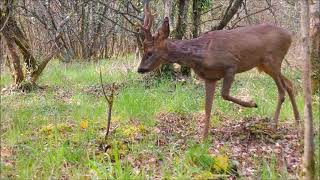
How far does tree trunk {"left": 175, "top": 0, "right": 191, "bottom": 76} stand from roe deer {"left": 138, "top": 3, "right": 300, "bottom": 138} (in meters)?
4.52

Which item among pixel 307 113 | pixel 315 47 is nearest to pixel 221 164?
pixel 307 113

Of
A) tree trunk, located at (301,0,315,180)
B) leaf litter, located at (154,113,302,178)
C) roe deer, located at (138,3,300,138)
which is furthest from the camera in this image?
roe deer, located at (138,3,300,138)

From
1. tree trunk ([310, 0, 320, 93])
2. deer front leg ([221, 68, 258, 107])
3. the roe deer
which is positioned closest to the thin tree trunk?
the roe deer

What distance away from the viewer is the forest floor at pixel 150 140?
14.2 feet

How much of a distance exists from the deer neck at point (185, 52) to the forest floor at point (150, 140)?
795 mm

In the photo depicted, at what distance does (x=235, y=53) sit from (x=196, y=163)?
2027 mm

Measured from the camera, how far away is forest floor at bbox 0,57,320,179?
4316 mm

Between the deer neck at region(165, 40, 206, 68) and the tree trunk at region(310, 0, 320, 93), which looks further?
the tree trunk at region(310, 0, 320, 93)

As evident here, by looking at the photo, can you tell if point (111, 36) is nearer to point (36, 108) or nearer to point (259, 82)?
point (259, 82)

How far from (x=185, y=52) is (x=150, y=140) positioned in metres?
1.20

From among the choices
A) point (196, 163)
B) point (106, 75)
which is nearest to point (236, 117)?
point (196, 163)

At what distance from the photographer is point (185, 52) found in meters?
6.13

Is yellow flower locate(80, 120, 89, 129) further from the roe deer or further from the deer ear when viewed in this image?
the deer ear

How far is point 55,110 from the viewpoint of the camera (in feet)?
24.4
